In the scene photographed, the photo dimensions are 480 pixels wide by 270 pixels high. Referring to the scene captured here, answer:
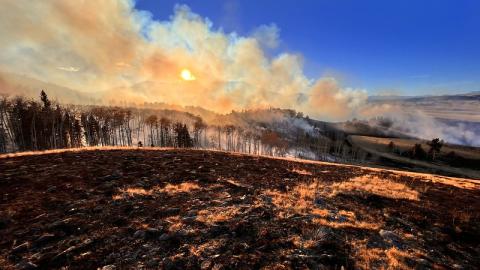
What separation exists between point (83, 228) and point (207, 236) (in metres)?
5.86

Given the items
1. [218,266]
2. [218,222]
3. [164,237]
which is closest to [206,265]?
[218,266]

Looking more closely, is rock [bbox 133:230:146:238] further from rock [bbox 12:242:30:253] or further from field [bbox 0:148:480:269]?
rock [bbox 12:242:30:253]

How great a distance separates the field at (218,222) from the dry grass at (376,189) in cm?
17

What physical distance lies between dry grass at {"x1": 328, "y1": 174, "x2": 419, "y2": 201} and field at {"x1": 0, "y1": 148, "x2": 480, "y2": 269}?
17 cm

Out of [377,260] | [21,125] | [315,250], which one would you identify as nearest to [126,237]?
[315,250]

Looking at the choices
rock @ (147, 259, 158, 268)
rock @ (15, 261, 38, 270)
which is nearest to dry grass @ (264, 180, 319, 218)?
rock @ (147, 259, 158, 268)

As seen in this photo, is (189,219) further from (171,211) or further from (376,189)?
(376,189)

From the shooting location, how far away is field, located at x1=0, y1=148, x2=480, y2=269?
9.41 metres

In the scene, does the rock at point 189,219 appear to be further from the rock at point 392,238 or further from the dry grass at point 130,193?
the rock at point 392,238

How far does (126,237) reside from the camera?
1062cm

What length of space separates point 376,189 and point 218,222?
15.1 meters

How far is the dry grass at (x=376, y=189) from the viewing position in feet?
62.1

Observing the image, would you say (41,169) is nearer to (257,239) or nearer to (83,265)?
(83,265)

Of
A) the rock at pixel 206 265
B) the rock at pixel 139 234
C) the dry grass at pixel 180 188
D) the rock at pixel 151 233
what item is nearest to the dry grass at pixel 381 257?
the rock at pixel 206 265
